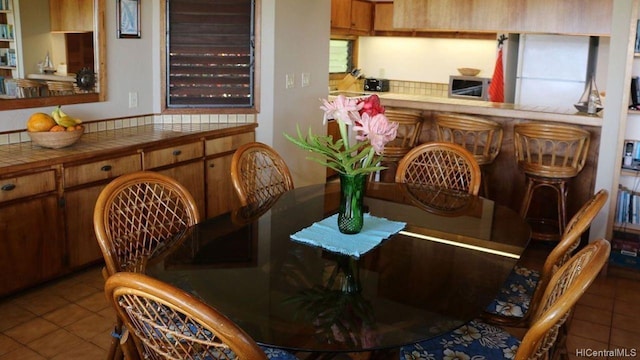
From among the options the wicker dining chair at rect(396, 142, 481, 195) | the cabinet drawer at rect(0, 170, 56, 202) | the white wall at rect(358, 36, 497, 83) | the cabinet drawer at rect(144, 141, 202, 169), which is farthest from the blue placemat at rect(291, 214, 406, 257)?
the white wall at rect(358, 36, 497, 83)

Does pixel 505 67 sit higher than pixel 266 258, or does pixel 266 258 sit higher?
pixel 505 67

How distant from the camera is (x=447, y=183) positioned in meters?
3.20

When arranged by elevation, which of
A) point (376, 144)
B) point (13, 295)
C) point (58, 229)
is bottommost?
point (13, 295)

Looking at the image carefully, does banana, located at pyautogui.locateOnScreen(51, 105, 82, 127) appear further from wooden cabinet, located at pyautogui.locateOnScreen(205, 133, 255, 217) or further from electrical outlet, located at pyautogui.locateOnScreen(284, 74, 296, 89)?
electrical outlet, located at pyautogui.locateOnScreen(284, 74, 296, 89)

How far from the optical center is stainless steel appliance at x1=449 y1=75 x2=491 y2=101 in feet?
23.0

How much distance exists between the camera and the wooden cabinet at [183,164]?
3922 mm

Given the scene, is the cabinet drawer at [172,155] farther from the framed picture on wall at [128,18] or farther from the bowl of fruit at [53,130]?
the framed picture on wall at [128,18]

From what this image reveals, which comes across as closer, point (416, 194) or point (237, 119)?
point (416, 194)

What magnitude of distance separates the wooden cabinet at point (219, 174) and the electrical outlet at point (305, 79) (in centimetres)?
81

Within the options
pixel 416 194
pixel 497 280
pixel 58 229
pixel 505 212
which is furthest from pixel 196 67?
pixel 497 280

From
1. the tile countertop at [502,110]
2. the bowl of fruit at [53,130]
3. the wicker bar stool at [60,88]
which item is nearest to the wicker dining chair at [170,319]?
the bowl of fruit at [53,130]

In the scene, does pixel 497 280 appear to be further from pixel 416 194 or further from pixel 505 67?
pixel 505 67

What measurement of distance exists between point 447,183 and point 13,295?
7.94 feet

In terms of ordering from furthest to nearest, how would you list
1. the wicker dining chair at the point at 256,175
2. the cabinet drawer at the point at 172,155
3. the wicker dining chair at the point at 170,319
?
1. the cabinet drawer at the point at 172,155
2. the wicker dining chair at the point at 256,175
3. the wicker dining chair at the point at 170,319
